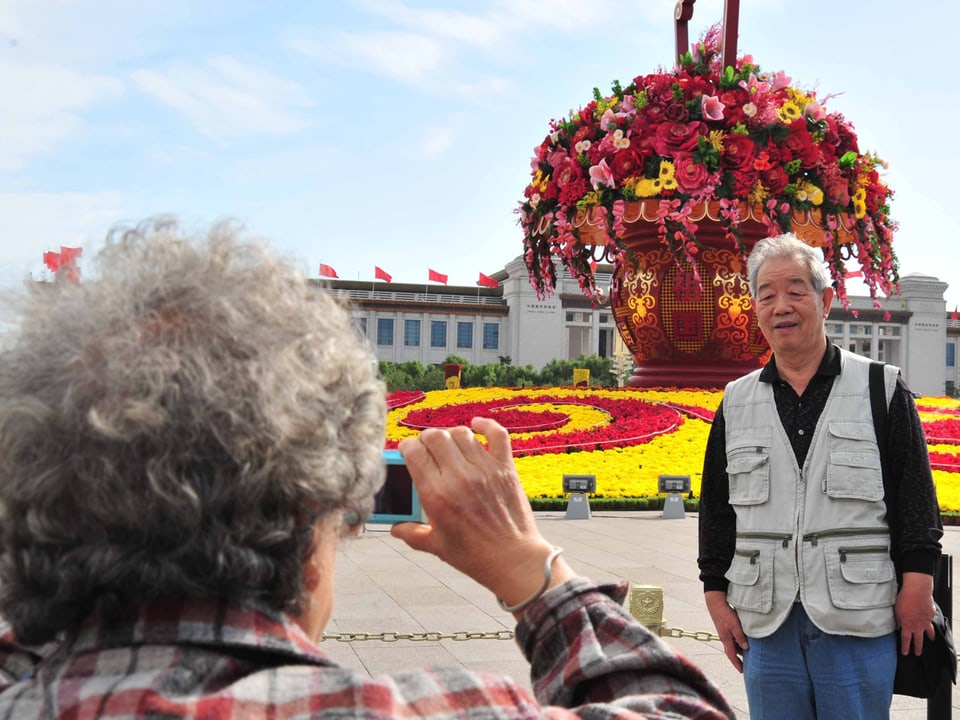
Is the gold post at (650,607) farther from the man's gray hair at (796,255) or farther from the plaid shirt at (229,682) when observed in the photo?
the plaid shirt at (229,682)

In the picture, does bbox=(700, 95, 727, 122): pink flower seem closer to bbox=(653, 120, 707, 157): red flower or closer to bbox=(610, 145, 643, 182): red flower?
bbox=(653, 120, 707, 157): red flower

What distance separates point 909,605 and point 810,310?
28.6 inches

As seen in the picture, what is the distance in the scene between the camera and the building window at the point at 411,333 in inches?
2211

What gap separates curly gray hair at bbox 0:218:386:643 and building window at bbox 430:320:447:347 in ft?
183

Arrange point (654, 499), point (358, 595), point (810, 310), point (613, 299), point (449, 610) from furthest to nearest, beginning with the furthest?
1. point (613, 299)
2. point (654, 499)
3. point (358, 595)
4. point (449, 610)
5. point (810, 310)

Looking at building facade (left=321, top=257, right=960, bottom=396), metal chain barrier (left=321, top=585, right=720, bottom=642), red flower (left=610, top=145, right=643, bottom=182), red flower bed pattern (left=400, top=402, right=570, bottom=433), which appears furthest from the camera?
building facade (left=321, top=257, right=960, bottom=396)

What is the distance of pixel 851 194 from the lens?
12484mm

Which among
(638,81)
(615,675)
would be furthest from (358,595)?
(638,81)

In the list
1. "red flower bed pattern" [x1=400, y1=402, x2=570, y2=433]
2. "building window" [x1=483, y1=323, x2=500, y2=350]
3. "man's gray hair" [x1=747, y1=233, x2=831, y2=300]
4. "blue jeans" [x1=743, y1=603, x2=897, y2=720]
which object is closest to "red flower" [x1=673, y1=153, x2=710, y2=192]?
"red flower bed pattern" [x1=400, y1=402, x2=570, y2=433]

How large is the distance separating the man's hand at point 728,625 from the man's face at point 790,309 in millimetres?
631

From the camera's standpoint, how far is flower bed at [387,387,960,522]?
9.80m

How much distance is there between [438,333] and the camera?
57062mm

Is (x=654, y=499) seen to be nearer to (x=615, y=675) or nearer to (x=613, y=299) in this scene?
(x=613, y=299)

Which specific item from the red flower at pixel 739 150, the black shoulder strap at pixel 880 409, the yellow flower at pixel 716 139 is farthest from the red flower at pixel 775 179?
the black shoulder strap at pixel 880 409
